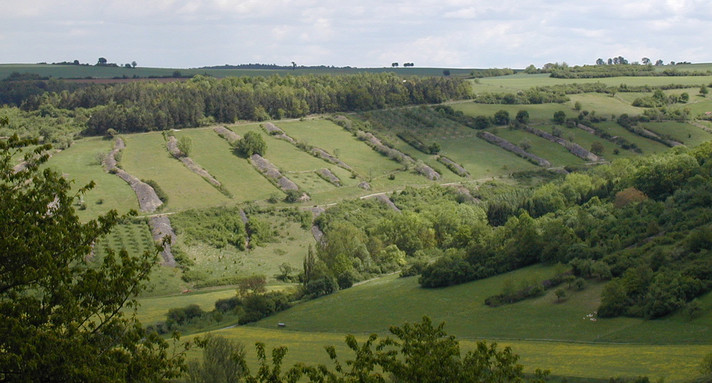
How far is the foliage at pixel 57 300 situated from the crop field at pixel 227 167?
300 feet

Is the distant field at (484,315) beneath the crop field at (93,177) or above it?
beneath

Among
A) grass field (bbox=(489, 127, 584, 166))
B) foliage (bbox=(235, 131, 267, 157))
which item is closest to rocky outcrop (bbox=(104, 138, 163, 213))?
foliage (bbox=(235, 131, 267, 157))

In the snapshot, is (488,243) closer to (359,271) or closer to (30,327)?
(359,271)

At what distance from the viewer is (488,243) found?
285 feet

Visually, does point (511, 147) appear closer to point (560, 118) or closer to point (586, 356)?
point (560, 118)

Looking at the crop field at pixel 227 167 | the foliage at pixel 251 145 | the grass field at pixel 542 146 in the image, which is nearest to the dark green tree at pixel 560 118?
the grass field at pixel 542 146

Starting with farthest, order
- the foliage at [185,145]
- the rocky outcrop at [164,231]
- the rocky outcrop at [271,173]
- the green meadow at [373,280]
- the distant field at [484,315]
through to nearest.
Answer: the foliage at [185,145] → the rocky outcrop at [271,173] → the rocky outcrop at [164,231] → the distant field at [484,315] → the green meadow at [373,280]

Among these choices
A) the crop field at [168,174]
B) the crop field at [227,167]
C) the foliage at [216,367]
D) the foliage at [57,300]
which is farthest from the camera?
the crop field at [227,167]

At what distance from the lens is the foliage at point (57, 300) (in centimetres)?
2044

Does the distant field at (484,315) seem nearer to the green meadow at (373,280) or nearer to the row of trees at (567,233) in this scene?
the green meadow at (373,280)

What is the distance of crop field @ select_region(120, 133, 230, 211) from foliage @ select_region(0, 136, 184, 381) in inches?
3326

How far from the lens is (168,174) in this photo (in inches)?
4700

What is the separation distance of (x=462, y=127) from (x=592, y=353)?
117066mm

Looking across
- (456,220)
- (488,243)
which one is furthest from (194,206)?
(488,243)
